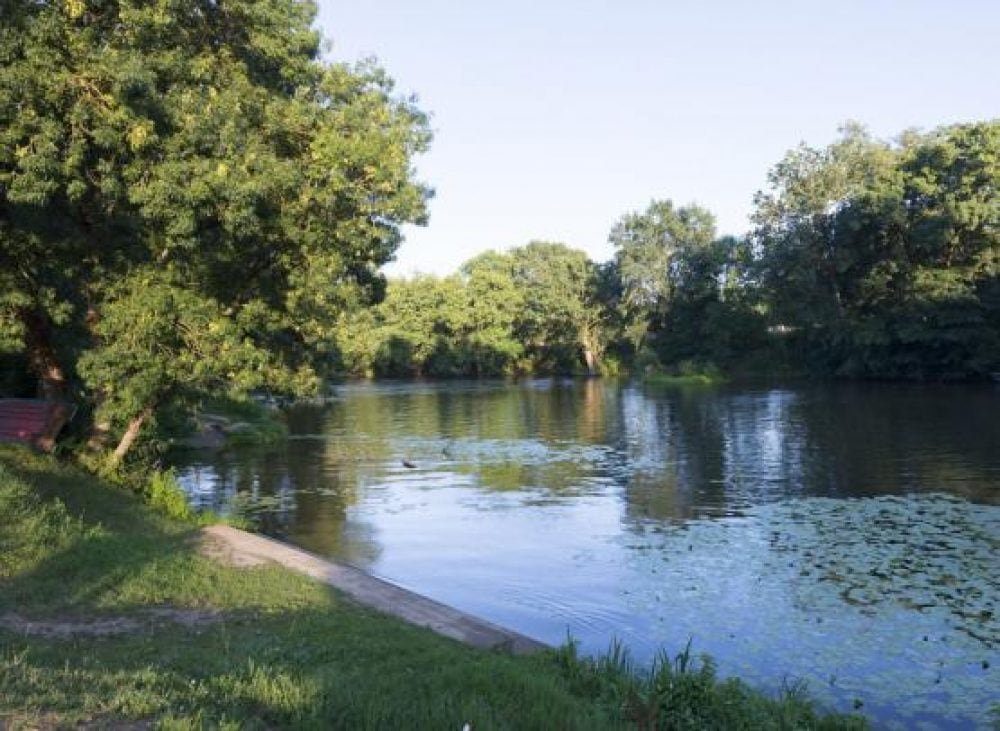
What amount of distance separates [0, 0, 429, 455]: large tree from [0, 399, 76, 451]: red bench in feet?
2.79

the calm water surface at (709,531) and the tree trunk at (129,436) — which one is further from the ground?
the tree trunk at (129,436)

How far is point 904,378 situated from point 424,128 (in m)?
61.0

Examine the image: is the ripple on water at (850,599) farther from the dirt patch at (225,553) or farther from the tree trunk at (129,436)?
the tree trunk at (129,436)

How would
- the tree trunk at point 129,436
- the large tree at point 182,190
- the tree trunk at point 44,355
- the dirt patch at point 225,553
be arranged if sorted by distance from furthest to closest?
the tree trunk at point 44,355, the tree trunk at point 129,436, the large tree at point 182,190, the dirt patch at point 225,553

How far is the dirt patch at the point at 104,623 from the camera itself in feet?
31.8

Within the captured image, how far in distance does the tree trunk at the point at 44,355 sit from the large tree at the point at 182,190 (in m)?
0.05

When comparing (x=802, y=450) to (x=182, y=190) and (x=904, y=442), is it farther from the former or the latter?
(x=182, y=190)

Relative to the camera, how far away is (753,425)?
141 feet

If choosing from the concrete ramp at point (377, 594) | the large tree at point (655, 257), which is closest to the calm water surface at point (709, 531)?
the concrete ramp at point (377, 594)

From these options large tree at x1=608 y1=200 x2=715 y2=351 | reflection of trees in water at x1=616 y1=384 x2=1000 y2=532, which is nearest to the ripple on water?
reflection of trees in water at x1=616 y1=384 x2=1000 y2=532

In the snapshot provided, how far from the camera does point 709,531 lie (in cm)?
2038

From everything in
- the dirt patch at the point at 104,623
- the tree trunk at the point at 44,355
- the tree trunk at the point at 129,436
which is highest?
the tree trunk at the point at 44,355

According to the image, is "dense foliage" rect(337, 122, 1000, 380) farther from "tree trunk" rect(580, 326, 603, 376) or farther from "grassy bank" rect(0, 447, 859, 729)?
"grassy bank" rect(0, 447, 859, 729)

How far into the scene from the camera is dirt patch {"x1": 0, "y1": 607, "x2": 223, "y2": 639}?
970 centimetres
